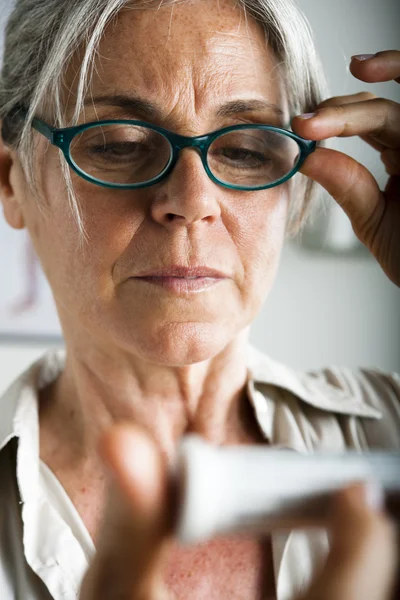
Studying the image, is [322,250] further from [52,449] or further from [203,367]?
[52,449]

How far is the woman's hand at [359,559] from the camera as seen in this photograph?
34 cm

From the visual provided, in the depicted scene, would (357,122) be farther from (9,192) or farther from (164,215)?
(9,192)

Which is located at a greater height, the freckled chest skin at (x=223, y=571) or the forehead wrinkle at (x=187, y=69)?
the forehead wrinkle at (x=187, y=69)

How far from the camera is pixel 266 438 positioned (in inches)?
40.1

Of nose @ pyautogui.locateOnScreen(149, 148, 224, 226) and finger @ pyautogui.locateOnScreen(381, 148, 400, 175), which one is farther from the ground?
nose @ pyautogui.locateOnScreen(149, 148, 224, 226)

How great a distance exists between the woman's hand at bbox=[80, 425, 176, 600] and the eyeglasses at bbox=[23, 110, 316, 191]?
54 cm

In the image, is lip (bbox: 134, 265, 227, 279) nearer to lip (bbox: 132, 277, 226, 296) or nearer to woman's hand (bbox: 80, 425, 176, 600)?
lip (bbox: 132, 277, 226, 296)

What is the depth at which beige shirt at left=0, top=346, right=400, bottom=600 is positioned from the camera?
850 mm

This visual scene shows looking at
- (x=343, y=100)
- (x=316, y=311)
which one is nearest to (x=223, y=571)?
(x=343, y=100)

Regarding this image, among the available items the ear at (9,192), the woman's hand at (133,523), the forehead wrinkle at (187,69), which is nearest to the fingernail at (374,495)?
the woman's hand at (133,523)

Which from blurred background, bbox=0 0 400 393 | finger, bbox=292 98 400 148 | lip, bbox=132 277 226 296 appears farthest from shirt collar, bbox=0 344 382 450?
blurred background, bbox=0 0 400 393

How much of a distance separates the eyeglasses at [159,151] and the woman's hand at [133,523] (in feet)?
1.76

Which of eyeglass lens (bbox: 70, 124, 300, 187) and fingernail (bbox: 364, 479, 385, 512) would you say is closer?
fingernail (bbox: 364, 479, 385, 512)

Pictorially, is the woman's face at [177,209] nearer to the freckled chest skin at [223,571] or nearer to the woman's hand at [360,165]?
the woman's hand at [360,165]
